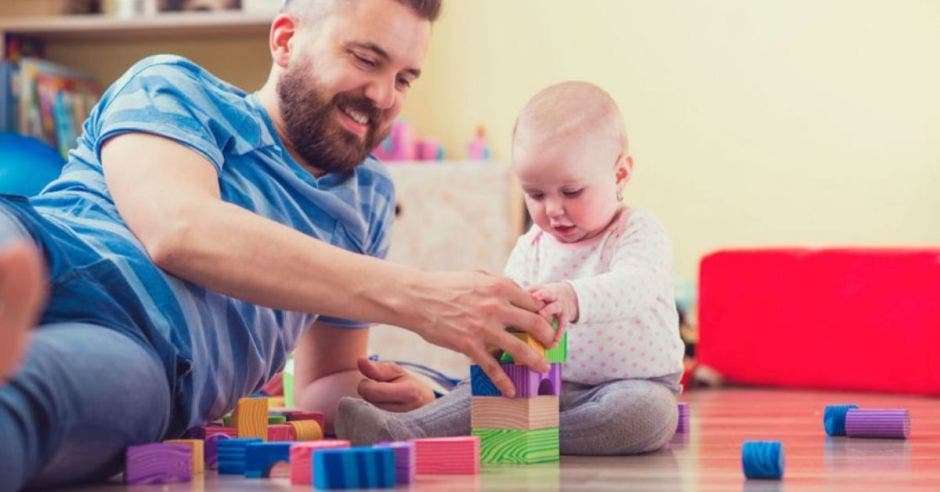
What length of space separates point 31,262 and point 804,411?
189 centimetres

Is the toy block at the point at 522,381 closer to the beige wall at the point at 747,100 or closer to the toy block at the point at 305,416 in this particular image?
the toy block at the point at 305,416

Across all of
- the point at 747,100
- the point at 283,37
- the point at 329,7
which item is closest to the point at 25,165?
the point at 283,37

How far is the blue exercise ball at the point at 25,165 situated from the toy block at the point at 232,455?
1.17 metres

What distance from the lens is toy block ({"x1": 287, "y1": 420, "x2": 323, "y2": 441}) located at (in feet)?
5.66

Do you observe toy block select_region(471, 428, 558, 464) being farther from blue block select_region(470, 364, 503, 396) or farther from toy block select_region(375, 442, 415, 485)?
toy block select_region(375, 442, 415, 485)

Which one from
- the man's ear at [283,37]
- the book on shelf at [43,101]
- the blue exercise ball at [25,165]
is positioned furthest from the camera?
the book on shelf at [43,101]

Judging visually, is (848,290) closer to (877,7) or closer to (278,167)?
(877,7)

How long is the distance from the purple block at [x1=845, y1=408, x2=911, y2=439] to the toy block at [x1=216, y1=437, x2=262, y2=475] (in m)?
0.90

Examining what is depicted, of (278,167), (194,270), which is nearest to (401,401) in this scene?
(278,167)

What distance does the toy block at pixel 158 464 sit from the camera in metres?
1.35

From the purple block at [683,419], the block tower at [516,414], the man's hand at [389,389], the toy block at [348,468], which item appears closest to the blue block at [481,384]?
the block tower at [516,414]

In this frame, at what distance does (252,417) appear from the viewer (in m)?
1.69

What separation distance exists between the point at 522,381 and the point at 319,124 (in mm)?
491

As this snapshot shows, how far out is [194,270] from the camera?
1.44 metres
